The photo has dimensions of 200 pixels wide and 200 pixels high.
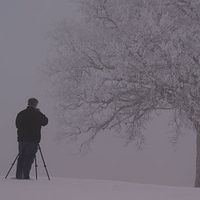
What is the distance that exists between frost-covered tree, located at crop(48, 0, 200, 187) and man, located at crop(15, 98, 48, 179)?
4.45 meters

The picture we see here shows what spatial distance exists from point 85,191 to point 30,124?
231cm

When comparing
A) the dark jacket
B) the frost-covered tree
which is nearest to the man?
the dark jacket

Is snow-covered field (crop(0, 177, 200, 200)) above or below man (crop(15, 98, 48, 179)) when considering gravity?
below

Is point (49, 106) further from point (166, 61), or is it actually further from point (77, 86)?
point (166, 61)

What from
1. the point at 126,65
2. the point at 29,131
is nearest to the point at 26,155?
the point at 29,131

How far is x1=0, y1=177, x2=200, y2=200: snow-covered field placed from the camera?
923 centimetres

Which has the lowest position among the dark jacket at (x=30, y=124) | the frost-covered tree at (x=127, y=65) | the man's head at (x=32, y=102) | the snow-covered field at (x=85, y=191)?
the snow-covered field at (x=85, y=191)

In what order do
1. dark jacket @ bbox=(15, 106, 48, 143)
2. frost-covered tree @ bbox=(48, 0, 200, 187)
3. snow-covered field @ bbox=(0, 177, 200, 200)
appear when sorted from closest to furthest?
1. snow-covered field @ bbox=(0, 177, 200, 200)
2. dark jacket @ bbox=(15, 106, 48, 143)
3. frost-covered tree @ bbox=(48, 0, 200, 187)

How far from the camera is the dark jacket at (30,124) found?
11695 mm

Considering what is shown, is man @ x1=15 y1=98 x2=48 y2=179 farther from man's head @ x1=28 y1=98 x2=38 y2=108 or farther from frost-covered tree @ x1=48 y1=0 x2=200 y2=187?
frost-covered tree @ x1=48 y1=0 x2=200 y2=187

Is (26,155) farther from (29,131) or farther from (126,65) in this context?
(126,65)

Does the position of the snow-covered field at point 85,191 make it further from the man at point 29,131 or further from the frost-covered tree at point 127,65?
the frost-covered tree at point 127,65

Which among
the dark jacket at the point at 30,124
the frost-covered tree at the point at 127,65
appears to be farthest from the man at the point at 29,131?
the frost-covered tree at the point at 127,65

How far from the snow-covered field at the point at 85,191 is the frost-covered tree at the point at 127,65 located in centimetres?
453
